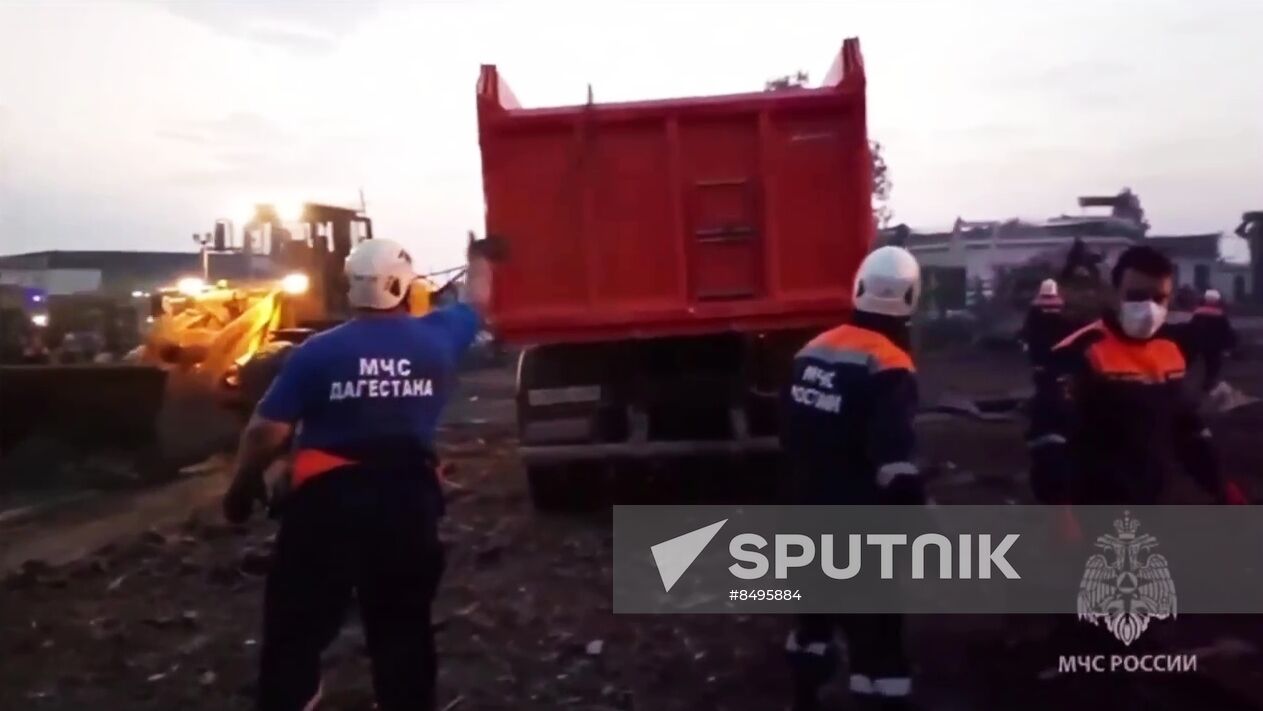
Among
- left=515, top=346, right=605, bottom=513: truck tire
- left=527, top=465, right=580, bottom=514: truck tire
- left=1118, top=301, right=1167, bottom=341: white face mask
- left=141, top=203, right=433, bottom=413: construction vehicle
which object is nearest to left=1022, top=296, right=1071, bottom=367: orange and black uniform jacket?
left=1118, top=301, right=1167, bottom=341: white face mask

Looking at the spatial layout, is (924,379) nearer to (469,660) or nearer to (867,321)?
(469,660)

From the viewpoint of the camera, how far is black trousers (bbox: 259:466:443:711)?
3.78 meters

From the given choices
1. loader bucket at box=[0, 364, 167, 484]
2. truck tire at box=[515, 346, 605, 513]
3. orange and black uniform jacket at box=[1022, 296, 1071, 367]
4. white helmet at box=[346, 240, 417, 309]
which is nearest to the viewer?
white helmet at box=[346, 240, 417, 309]

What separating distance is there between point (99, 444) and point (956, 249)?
6.68 meters

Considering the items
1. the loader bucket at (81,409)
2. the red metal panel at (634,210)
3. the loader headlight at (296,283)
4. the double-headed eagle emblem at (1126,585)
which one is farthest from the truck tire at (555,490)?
the double-headed eagle emblem at (1126,585)

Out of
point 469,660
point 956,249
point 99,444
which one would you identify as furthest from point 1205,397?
point 99,444

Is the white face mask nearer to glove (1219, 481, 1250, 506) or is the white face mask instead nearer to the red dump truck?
glove (1219, 481, 1250, 506)

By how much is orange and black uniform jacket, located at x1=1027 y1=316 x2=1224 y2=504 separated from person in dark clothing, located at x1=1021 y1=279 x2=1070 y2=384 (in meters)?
2.04

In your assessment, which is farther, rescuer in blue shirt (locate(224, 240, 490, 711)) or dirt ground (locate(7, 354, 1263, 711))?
dirt ground (locate(7, 354, 1263, 711))

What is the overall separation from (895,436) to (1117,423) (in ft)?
4.45

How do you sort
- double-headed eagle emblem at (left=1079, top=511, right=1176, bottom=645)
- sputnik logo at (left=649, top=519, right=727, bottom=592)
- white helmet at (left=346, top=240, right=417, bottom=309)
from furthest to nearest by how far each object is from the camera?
1. sputnik logo at (left=649, top=519, right=727, bottom=592)
2. double-headed eagle emblem at (left=1079, top=511, right=1176, bottom=645)
3. white helmet at (left=346, top=240, right=417, bottom=309)

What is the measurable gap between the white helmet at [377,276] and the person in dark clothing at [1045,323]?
3.88 meters

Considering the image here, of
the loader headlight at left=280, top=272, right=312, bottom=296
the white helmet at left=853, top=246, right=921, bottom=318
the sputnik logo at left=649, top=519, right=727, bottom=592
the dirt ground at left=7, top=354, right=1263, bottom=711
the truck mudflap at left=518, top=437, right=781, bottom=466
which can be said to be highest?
the loader headlight at left=280, top=272, right=312, bottom=296

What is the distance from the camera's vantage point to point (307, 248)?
31.8 ft
